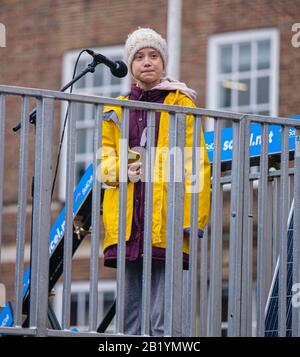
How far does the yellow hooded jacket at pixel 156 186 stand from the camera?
768 cm

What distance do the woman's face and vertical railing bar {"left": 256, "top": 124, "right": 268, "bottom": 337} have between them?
2.33 feet

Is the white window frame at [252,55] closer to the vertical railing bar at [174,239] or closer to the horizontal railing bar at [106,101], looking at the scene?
the horizontal railing bar at [106,101]

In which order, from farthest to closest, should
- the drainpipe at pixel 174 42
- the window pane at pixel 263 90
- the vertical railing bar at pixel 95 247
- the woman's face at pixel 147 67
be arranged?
1. the window pane at pixel 263 90
2. the drainpipe at pixel 174 42
3. the woman's face at pixel 147 67
4. the vertical railing bar at pixel 95 247

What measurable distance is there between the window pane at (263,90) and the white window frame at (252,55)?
0.29 feet

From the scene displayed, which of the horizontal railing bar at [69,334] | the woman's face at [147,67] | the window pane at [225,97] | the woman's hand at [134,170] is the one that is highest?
the window pane at [225,97]

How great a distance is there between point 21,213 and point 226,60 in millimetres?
14879

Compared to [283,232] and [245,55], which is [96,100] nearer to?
[283,232]

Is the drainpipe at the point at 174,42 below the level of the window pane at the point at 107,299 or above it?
above

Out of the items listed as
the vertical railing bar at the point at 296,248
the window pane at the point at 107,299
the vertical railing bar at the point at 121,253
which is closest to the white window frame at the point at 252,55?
the window pane at the point at 107,299

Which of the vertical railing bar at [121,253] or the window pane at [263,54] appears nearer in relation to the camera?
the vertical railing bar at [121,253]

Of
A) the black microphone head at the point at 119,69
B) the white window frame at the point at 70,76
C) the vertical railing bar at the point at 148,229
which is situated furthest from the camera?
the white window frame at the point at 70,76

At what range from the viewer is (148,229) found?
7.58m

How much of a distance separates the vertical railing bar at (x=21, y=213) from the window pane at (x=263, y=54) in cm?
1454

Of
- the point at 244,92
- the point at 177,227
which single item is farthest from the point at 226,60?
the point at 177,227
